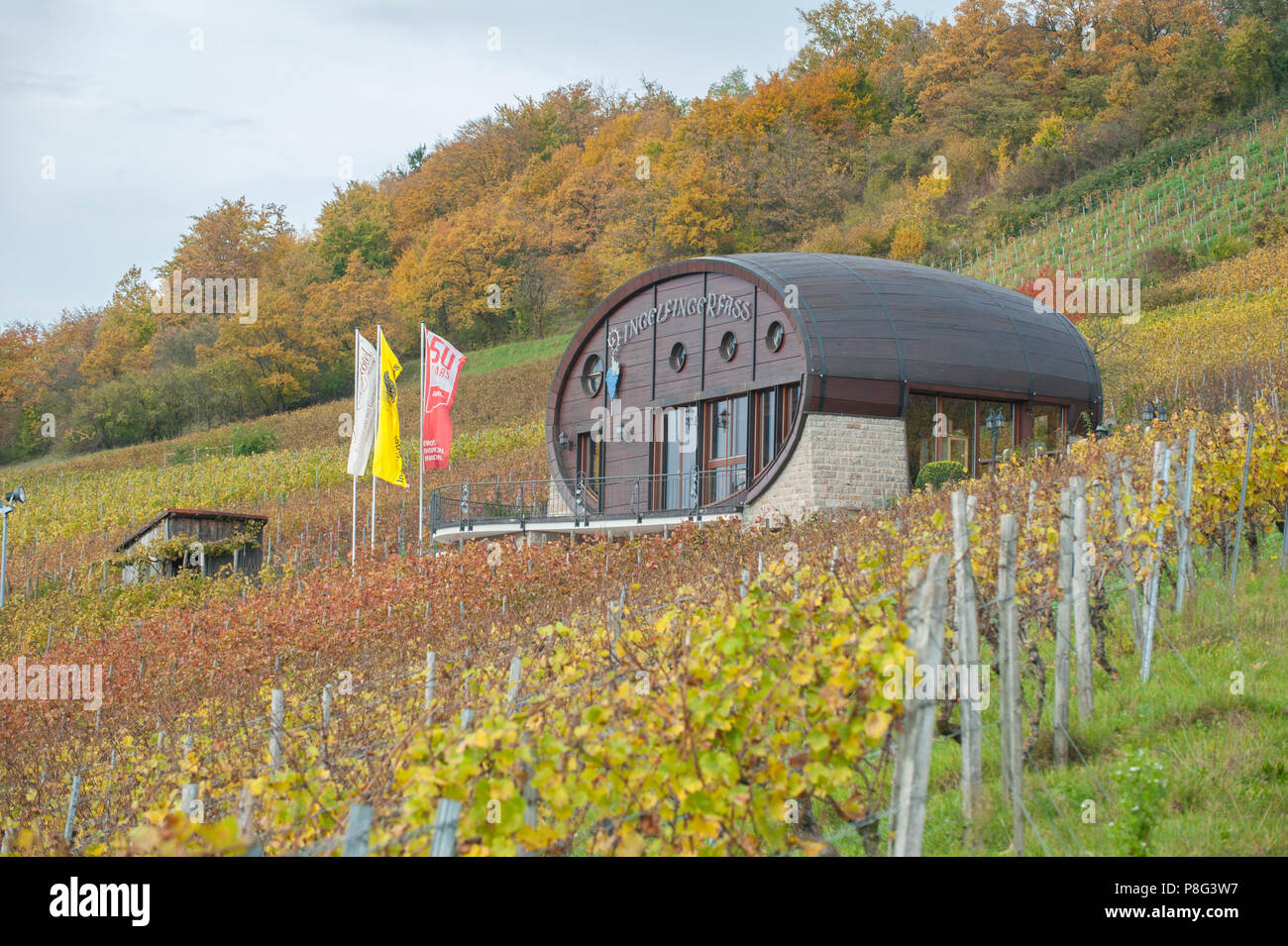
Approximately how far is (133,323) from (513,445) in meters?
42.2

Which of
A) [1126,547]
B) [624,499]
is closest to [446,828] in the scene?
[1126,547]

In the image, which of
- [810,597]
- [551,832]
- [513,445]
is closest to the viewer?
[551,832]

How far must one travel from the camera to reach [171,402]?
61.0 meters

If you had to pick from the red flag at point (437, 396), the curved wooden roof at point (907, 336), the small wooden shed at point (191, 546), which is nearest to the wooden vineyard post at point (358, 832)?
the curved wooden roof at point (907, 336)

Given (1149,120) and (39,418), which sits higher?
(1149,120)

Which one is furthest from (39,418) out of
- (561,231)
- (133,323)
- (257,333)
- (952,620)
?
(952,620)

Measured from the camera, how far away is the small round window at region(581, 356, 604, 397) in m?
26.1

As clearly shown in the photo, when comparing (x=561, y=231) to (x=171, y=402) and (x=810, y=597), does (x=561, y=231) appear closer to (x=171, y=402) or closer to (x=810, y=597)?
(x=171, y=402)

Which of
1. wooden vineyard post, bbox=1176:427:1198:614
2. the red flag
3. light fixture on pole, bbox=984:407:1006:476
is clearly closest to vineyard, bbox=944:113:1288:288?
light fixture on pole, bbox=984:407:1006:476

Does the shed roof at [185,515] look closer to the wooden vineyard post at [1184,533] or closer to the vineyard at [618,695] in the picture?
the vineyard at [618,695]

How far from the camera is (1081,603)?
7.18 metres

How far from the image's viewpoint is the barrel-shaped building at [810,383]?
2047cm
